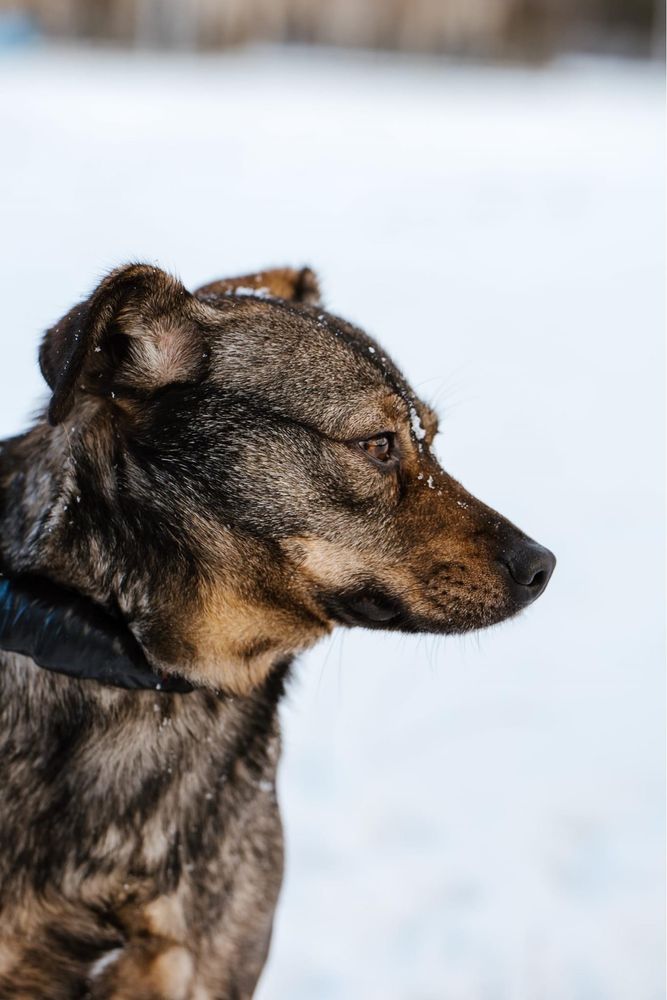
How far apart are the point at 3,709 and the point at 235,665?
0.54 meters

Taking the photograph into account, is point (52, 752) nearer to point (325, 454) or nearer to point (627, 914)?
point (325, 454)

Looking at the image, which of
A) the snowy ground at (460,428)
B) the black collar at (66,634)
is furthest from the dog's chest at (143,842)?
the snowy ground at (460,428)

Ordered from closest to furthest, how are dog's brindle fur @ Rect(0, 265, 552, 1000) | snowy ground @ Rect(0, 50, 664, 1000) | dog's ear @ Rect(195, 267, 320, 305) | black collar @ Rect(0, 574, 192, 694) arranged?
black collar @ Rect(0, 574, 192, 694)
dog's brindle fur @ Rect(0, 265, 552, 1000)
dog's ear @ Rect(195, 267, 320, 305)
snowy ground @ Rect(0, 50, 664, 1000)

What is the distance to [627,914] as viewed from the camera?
12.8 ft

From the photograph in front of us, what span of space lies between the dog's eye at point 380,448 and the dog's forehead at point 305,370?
0.03 m

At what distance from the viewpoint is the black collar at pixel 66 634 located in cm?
259

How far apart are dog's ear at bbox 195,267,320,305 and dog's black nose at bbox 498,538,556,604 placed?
3.45ft

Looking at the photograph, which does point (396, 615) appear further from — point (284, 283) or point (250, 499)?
point (284, 283)

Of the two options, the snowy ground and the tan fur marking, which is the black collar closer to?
the tan fur marking

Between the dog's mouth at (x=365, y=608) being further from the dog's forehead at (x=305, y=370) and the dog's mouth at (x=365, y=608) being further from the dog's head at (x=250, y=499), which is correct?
the dog's forehead at (x=305, y=370)

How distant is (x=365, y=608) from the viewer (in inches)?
112

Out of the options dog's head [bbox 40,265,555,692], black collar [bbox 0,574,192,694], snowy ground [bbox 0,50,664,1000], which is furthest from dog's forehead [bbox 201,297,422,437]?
black collar [bbox 0,574,192,694]

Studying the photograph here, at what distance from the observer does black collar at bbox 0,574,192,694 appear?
2592 mm

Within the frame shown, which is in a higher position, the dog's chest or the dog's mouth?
the dog's mouth
